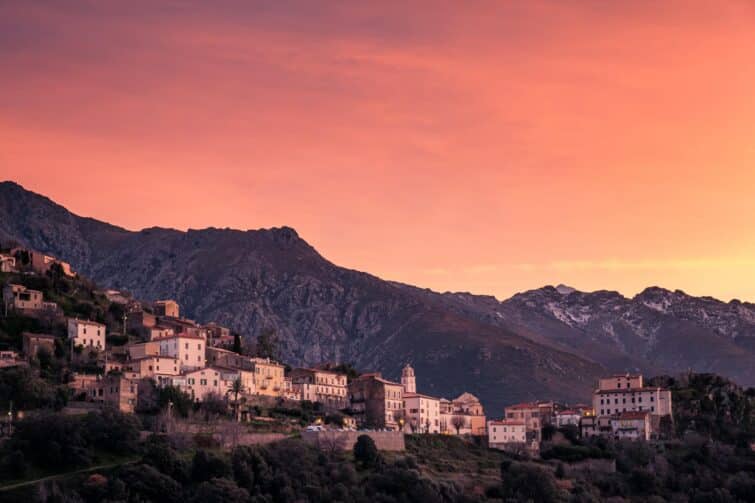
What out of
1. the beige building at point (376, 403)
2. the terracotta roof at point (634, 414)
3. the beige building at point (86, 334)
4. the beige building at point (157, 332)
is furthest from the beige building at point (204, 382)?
the terracotta roof at point (634, 414)

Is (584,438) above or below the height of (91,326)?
below

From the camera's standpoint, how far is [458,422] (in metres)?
125

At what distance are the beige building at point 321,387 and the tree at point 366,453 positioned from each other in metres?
16.0

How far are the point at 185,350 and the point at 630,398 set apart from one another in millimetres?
42056

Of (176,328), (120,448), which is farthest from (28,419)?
(176,328)

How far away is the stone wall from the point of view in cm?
10300

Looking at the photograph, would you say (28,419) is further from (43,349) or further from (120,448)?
(43,349)

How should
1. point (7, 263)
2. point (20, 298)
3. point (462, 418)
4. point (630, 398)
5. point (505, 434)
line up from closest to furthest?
1. point (20, 298)
2. point (7, 263)
3. point (505, 434)
4. point (462, 418)
5. point (630, 398)

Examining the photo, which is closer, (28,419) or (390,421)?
(28,419)

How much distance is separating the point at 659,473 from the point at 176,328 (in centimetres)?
4072

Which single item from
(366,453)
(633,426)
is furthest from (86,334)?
(633,426)

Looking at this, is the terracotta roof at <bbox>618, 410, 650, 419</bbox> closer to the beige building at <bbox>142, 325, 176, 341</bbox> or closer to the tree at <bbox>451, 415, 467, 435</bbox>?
the tree at <bbox>451, 415, 467, 435</bbox>

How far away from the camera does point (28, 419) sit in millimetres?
91062

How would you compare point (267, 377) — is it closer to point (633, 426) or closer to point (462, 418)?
point (462, 418)
